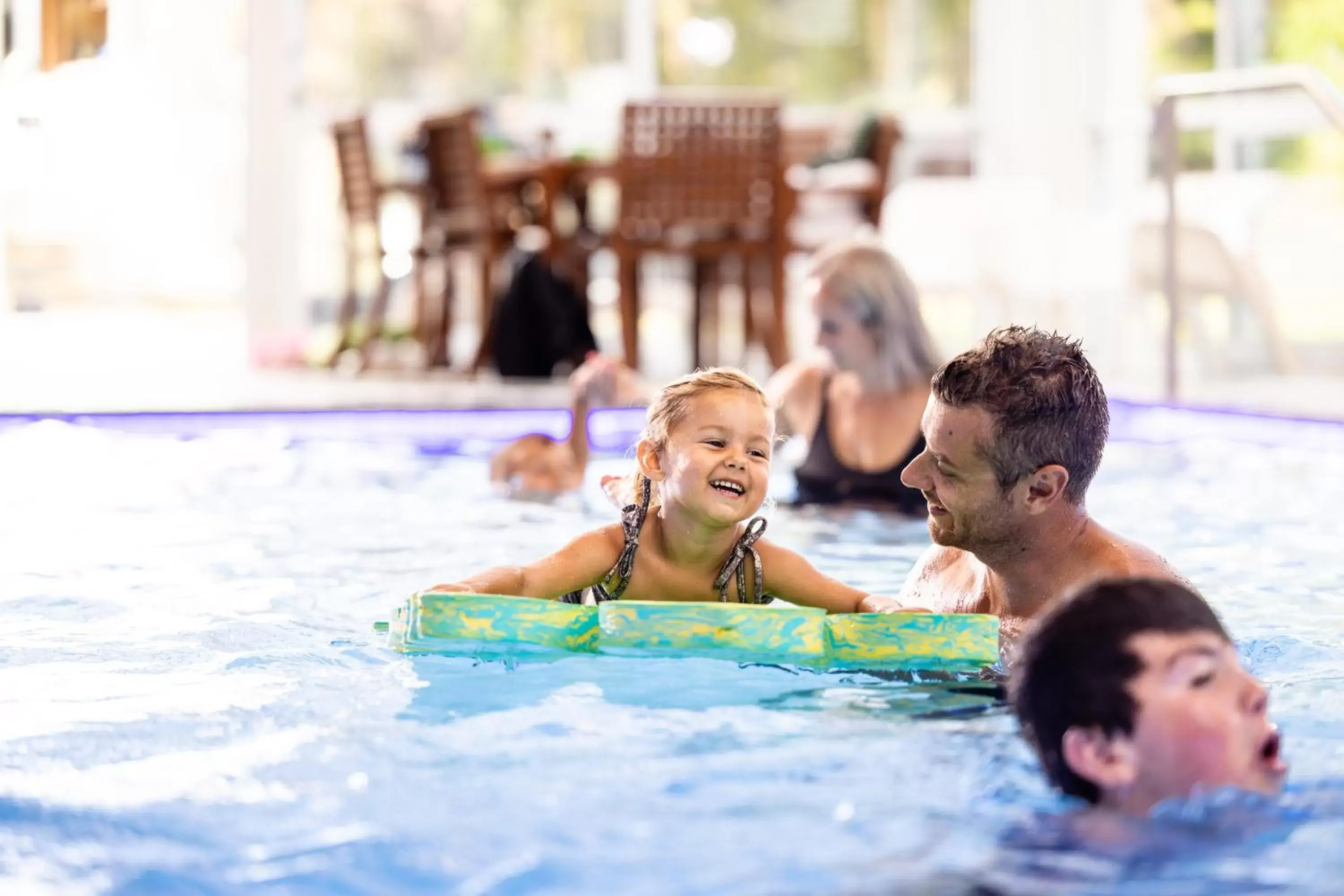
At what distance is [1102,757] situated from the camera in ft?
6.77

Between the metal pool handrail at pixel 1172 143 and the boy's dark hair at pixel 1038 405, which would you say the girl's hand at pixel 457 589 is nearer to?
the boy's dark hair at pixel 1038 405

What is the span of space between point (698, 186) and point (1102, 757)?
6640 mm

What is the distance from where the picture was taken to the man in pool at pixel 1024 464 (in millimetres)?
2844

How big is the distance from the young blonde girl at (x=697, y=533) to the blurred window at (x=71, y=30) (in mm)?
3876

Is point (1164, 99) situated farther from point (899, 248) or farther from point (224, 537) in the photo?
point (224, 537)

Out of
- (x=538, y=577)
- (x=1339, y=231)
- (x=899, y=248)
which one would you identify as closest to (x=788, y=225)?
(x=899, y=248)

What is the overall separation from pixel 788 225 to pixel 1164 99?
2057 millimetres

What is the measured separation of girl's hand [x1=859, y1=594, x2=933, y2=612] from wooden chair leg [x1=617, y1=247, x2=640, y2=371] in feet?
18.2

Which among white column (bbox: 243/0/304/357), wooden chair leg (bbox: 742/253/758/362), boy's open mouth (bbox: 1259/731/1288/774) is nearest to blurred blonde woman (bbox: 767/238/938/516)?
boy's open mouth (bbox: 1259/731/1288/774)

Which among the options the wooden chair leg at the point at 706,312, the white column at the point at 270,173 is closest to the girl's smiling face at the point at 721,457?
the wooden chair leg at the point at 706,312

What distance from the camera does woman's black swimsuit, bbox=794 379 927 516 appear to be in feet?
16.4

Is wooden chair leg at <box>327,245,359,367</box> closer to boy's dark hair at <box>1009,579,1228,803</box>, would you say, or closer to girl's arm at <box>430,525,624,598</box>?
girl's arm at <box>430,525,624,598</box>

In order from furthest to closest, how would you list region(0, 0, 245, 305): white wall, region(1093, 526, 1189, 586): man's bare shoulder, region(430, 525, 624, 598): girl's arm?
region(0, 0, 245, 305): white wall, region(430, 525, 624, 598): girl's arm, region(1093, 526, 1189, 586): man's bare shoulder

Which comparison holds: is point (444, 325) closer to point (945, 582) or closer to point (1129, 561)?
point (945, 582)
